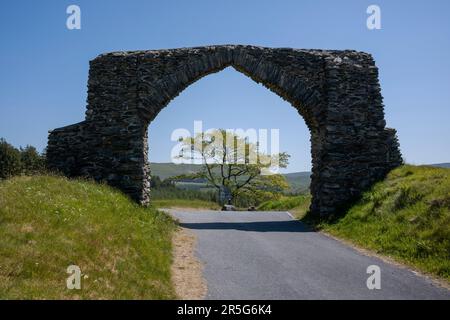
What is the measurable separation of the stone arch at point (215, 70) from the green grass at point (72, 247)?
4961 mm

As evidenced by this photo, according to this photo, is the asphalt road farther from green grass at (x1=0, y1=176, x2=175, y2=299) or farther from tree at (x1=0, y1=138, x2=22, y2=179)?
tree at (x1=0, y1=138, x2=22, y2=179)

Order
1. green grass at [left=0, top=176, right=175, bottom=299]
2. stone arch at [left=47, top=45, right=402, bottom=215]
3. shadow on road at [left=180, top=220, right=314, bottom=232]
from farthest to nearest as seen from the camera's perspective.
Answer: stone arch at [left=47, top=45, right=402, bottom=215] → shadow on road at [left=180, top=220, right=314, bottom=232] → green grass at [left=0, top=176, right=175, bottom=299]

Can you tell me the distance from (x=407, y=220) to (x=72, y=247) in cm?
900

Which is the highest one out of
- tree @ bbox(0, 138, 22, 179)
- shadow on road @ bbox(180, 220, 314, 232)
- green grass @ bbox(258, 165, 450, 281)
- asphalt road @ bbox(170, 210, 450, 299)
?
tree @ bbox(0, 138, 22, 179)

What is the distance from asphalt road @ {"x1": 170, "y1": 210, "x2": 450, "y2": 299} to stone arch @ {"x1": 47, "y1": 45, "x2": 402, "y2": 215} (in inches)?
155

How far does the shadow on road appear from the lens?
1620 cm

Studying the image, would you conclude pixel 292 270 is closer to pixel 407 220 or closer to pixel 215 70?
pixel 407 220

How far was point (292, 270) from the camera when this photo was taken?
9.59m

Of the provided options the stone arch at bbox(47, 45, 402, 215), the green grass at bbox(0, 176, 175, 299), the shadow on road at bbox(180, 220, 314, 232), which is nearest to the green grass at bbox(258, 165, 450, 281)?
the shadow on road at bbox(180, 220, 314, 232)

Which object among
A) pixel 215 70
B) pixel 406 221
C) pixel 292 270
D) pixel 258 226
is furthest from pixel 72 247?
pixel 215 70
